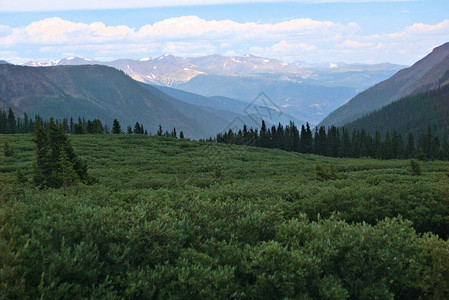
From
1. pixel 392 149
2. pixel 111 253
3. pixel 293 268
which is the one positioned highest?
pixel 111 253

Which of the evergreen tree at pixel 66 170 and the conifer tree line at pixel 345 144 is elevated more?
the evergreen tree at pixel 66 170

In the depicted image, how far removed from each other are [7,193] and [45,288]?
9.20 metres

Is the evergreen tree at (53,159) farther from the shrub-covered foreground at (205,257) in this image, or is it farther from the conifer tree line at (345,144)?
the conifer tree line at (345,144)

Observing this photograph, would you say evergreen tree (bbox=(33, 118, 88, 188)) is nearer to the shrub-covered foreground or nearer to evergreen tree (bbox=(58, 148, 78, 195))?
evergreen tree (bbox=(58, 148, 78, 195))

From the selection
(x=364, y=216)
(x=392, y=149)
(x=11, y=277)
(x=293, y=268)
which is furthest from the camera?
(x=392, y=149)

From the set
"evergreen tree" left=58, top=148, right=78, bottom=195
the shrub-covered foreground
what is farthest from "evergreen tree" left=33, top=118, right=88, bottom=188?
the shrub-covered foreground

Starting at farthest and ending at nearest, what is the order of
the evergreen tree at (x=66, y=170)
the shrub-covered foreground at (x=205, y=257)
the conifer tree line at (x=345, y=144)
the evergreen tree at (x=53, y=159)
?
the conifer tree line at (x=345, y=144) → the evergreen tree at (x=53, y=159) → the evergreen tree at (x=66, y=170) → the shrub-covered foreground at (x=205, y=257)

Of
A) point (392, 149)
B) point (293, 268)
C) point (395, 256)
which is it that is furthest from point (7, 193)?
point (392, 149)

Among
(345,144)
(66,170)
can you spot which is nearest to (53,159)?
(66,170)

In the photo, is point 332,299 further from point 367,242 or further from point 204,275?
point 204,275

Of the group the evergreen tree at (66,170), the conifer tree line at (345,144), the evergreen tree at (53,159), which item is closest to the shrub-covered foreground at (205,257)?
the evergreen tree at (66,170)

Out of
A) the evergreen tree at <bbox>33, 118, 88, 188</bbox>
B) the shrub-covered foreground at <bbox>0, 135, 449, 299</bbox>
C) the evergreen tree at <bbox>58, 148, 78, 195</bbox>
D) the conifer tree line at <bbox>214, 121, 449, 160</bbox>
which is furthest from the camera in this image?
the conifer tree line at <bbox>214, 121, 449, 160</bbox>

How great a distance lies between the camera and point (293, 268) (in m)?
6.25

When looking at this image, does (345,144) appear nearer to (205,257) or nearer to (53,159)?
(53,159)
